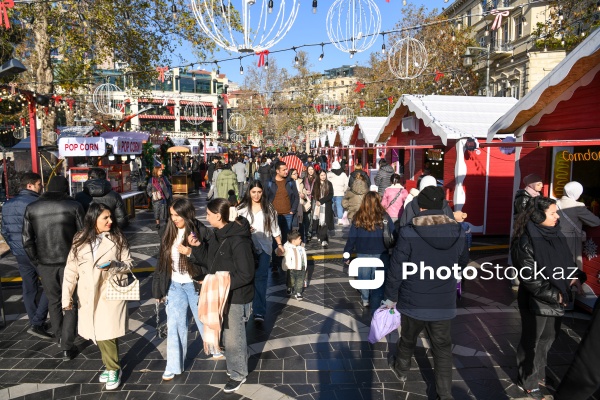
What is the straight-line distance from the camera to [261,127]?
50688mm

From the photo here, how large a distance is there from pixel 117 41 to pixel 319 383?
52.9 feet

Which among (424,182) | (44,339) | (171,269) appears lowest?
(44,339)

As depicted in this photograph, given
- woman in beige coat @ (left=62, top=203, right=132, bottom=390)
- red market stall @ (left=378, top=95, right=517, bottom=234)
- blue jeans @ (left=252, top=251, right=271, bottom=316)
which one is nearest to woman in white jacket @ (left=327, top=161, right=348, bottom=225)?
red market stall @ (left=378, top=95, right=517, bottom=234)

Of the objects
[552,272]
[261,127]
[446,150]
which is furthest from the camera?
[261,127]

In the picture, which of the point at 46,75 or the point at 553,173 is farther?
the point at 46,75

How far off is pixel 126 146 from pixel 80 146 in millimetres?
2002

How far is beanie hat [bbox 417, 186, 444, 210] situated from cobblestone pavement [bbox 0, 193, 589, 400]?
5.59 feet

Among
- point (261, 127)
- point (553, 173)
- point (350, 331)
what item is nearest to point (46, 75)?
point (350, 331)

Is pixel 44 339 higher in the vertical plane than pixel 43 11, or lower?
lower

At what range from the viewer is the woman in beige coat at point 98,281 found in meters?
3.69

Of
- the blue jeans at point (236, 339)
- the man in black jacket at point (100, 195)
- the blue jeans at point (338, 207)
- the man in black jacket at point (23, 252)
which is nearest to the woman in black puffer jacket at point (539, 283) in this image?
the blue jeans at point (236, 339)

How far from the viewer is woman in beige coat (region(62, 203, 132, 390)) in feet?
12.1

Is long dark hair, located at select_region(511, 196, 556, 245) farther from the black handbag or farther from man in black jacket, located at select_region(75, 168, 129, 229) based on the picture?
man in black jacket, located at select_region(75, 168, 129, 229)

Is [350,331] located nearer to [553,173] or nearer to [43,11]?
[553,173]
